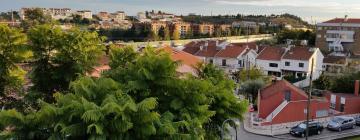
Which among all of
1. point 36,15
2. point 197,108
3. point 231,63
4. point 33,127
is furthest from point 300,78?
point 33,127

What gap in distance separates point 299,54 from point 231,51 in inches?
418

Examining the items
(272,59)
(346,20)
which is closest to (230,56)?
(272,59)

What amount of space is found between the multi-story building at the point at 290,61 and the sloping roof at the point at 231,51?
3.06 metres

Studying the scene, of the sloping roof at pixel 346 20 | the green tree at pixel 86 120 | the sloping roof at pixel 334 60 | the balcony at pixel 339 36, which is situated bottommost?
the sloping roof at pixel 334 60

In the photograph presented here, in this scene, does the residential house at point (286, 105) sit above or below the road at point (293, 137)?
above

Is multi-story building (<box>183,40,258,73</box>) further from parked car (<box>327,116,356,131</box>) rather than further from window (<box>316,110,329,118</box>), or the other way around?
parked car (<box>327,116,356,131</box>)

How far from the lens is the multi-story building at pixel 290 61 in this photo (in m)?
60.1

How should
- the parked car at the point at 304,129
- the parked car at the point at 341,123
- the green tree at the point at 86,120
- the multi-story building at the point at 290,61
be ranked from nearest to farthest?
the green tree at the point at 86,120, the parked car at the point at 304,129, the parked car at the point at 341,123, the multi-story building at the point at 290,61

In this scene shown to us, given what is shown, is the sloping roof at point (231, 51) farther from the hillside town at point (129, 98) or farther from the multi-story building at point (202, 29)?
the multi-story building at point (202, 29)

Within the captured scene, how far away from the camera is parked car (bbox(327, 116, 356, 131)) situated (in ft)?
108

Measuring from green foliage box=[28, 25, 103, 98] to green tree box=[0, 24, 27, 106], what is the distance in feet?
2.00

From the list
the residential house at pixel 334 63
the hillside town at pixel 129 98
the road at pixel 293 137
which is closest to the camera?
the hillside town at pixel 129 98

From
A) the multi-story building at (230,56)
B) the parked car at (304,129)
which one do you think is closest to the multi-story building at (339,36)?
the multi-story building at (230,56)

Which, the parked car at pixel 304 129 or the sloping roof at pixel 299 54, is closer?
the parked car at pixel 304 129
